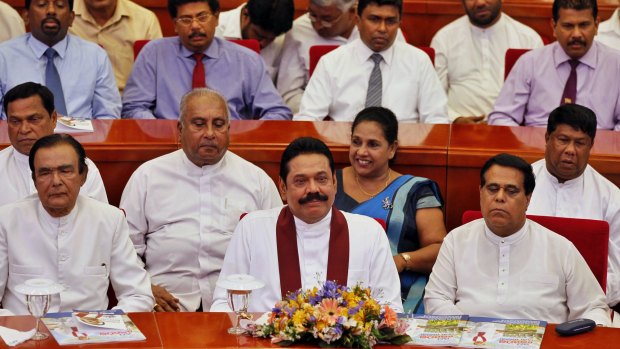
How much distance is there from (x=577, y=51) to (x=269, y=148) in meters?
1.55

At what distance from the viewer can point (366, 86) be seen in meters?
5.65

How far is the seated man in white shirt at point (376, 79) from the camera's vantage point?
561cm

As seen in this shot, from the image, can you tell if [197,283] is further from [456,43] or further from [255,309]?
[456,43]

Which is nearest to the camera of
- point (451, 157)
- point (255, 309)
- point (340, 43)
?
point (255, 309)

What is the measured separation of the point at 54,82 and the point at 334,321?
2.72m

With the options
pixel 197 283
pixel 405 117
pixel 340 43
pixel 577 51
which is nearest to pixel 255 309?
pixel 197 283

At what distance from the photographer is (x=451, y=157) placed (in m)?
4.81

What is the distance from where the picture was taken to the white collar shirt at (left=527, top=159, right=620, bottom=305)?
450cm

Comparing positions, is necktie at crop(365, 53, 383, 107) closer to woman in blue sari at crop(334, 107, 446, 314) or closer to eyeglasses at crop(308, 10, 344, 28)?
eyeglasses at crop(308, 10, 344, 28)

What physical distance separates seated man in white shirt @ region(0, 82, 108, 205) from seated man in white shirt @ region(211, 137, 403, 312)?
0.72 metres

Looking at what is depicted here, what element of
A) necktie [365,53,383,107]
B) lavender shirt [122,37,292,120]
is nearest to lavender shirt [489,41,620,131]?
necktie [365,53,383,107]

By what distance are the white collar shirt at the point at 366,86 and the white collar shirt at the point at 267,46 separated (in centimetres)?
74

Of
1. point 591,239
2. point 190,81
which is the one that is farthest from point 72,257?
point 190,81

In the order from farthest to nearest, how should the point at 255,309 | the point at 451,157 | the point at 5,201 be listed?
1. the point at 451,157
2. the point at 5,201
3. the point at 255,309
